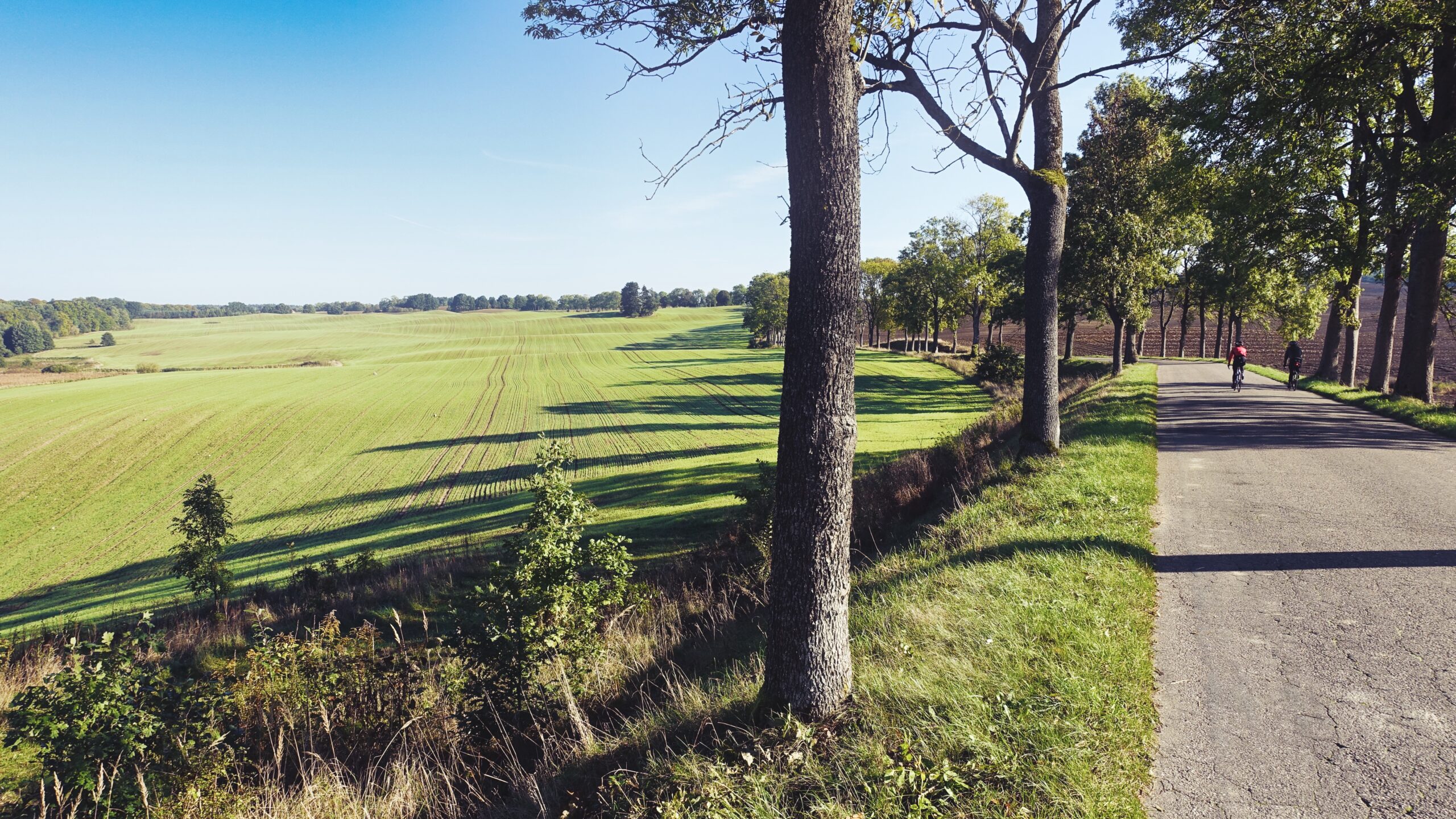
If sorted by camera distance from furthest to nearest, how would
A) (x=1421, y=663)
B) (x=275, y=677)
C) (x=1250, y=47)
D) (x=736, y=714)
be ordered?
(x=1250, y=47) → (x=275, y=677) → (x=736, y=714) → (x=1421, y=663)

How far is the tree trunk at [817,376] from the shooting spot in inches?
161

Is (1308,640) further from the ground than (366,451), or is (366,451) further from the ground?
(1308,640)

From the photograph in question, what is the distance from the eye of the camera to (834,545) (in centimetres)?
443

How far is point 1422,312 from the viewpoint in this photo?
16.9m

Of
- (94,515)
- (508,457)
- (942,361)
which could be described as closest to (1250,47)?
(508,457)

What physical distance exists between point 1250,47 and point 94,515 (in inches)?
1795

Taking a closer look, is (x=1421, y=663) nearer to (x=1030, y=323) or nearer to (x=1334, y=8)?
(x=1030, y=323)

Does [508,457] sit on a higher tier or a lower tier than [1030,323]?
lower

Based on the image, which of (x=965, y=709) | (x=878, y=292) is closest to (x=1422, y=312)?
(x=965, y=709)

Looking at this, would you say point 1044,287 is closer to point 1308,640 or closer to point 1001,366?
point 1308,640

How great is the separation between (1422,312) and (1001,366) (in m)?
28.6

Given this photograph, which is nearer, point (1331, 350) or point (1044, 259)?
point (1044, 259)

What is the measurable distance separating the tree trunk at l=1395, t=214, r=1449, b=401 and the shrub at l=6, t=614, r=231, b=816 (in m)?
25.3

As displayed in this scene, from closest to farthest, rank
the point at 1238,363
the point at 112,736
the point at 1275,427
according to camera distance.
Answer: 1. the point at 112,736
2. the point at 1275,427
3. the point at 1238,363
